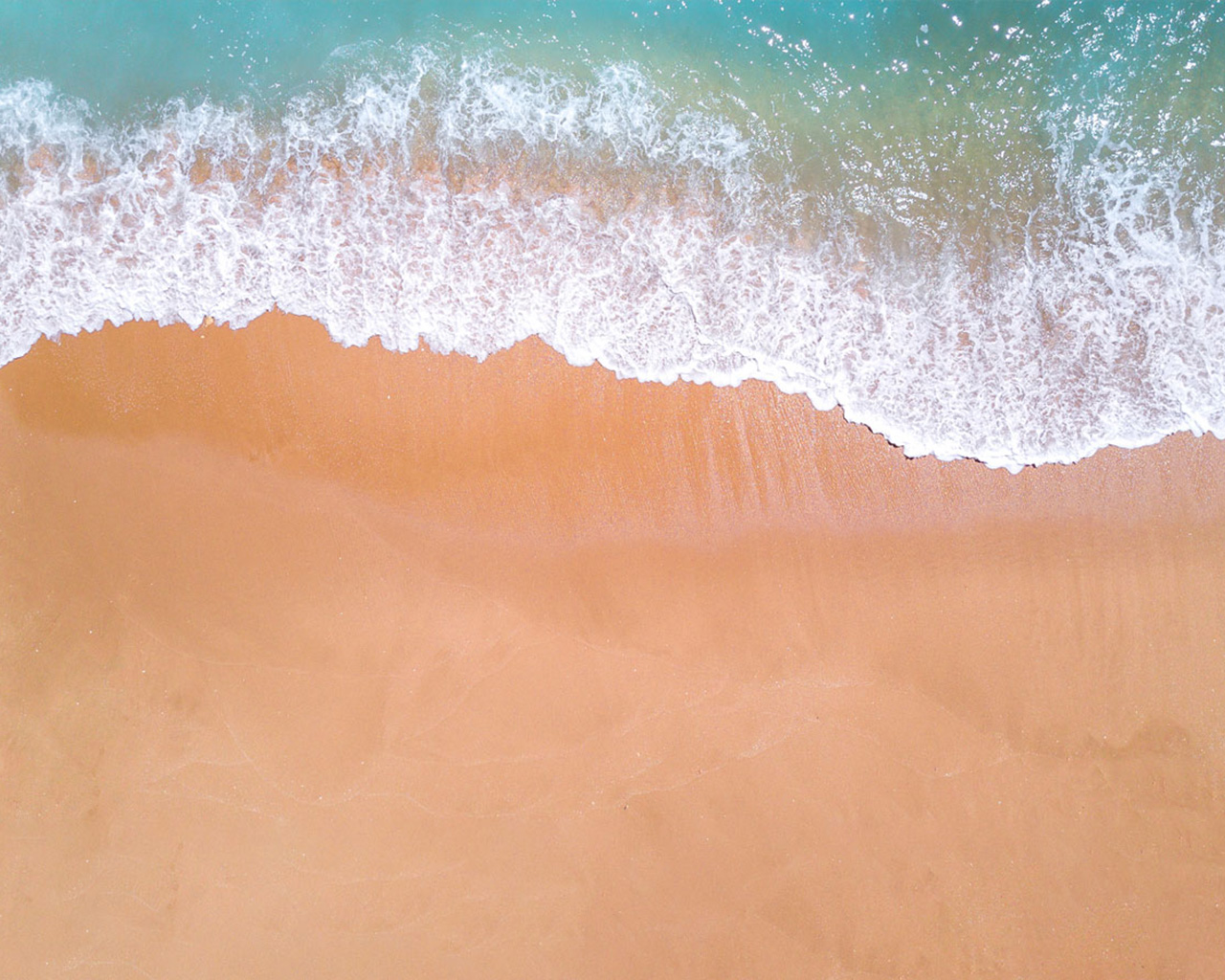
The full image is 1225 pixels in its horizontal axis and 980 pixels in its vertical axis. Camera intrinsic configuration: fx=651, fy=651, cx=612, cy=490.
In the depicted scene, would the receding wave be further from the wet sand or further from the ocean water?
the wet sand

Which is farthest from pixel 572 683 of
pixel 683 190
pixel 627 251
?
pixel 683 190

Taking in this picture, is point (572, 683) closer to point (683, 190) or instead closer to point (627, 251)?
point (627, 251)

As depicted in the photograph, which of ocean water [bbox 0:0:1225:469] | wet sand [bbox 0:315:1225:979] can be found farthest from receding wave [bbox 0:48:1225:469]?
wet sand [bbox 0:315:1225:979]

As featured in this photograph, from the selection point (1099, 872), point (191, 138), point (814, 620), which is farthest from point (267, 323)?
point (1099, 872)

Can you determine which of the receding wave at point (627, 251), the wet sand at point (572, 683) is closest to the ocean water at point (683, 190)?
the receding wave at point (627, 251)

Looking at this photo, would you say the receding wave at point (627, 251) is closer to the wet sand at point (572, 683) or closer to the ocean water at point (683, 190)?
the ocean water at point (683, 190)
